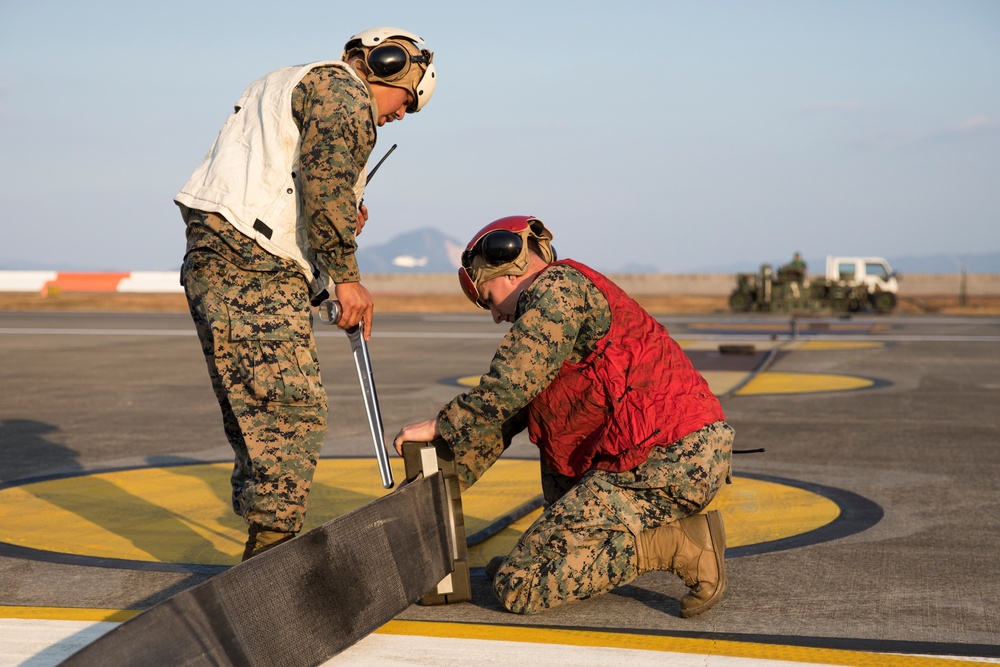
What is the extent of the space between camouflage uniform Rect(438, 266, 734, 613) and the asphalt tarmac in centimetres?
14

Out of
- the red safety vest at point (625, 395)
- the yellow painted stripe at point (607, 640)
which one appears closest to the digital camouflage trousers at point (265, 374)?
the yellow painted stripe at point (607, 640)

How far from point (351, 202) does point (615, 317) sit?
97 cm

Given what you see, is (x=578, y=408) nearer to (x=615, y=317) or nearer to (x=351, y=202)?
(x=615, y=317)

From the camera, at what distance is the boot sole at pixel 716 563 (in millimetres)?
3666

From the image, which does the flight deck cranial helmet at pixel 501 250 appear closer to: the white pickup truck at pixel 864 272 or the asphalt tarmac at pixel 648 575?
the asphalt tarmac at pixel 648 575

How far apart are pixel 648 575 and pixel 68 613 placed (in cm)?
204

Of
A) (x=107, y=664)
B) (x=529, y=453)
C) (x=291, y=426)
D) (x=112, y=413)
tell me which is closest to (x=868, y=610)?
(x=291, y=426)

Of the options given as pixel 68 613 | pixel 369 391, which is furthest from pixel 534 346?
pixel 68 613

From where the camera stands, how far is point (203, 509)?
556 centimetres

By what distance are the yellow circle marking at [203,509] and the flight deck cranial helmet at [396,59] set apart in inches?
72.1

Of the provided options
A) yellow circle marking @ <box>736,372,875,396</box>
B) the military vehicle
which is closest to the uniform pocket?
yellow circle marking @ <box>736,372,875,396</box>

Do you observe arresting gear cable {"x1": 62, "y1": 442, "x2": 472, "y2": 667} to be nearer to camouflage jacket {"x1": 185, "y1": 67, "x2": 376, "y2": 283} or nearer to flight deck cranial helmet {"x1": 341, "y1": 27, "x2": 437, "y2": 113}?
camouflage jacket {"x1": 185, "y1": 67, "x2": 376, "y2": 283}

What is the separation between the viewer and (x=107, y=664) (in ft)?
7.74

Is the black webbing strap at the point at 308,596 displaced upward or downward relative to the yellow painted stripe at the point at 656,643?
upward
